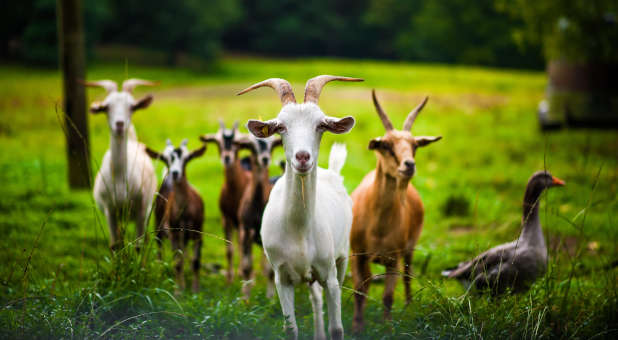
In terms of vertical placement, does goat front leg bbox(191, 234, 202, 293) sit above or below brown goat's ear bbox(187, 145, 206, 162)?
below

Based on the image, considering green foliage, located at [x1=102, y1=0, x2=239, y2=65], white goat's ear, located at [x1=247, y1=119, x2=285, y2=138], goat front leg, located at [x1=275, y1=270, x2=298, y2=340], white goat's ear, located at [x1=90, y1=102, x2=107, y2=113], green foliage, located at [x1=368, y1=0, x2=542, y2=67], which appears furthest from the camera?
green foliage, located at [x1=368, y1=0, x2=542, y2=67]

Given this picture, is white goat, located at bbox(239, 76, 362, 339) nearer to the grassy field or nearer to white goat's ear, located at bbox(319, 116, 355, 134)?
white goat's ear, located at bbox(319, 116, 355, 134)

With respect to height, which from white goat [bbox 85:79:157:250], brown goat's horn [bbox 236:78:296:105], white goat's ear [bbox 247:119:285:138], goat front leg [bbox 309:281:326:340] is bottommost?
goat front leg [bbox 309:281:326:340]

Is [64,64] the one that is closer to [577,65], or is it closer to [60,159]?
[60,159]

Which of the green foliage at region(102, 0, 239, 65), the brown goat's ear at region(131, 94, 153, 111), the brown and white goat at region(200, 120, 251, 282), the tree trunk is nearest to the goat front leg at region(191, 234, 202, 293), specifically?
the brown and white goat at region(200, 120, 251, 282)

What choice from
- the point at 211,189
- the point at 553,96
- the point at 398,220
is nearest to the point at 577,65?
the point at 553,96

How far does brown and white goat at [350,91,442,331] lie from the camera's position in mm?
4633

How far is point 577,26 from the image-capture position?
Result: 434 inches

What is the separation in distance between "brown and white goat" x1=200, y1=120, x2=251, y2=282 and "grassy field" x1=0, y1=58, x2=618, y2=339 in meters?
0.50

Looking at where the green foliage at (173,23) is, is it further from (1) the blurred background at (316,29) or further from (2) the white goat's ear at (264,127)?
(2) the white goat's ear at (264,127)

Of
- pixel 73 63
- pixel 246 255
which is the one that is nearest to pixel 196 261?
pixel 246 255

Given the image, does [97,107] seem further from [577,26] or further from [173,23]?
[173,23]

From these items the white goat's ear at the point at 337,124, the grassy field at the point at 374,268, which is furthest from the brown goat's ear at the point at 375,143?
the grassy field at the point at 374,268

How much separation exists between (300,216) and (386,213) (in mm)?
1304
